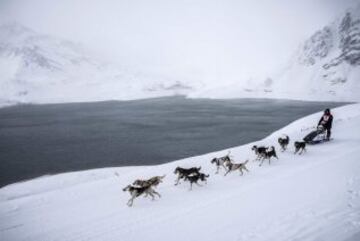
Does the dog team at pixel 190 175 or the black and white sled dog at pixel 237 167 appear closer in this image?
the dog team at pixel 190 175

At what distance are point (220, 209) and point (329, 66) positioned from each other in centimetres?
14769

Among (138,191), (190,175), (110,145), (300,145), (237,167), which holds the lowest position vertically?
(110,145)

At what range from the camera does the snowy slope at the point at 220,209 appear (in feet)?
25.7

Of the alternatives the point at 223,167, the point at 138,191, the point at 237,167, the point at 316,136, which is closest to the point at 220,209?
the point at 138,191

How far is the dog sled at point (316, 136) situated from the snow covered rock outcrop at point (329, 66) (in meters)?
96.2

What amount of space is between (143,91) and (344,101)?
101823 millimetres

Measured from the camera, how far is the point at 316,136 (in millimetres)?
18703

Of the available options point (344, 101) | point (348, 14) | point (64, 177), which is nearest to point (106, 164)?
point (64, 177)

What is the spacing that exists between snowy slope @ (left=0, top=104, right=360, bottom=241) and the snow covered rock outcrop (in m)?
105

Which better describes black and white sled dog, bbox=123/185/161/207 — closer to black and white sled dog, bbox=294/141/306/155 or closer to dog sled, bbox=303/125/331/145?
black and white sled dog, bbox=294/141/306/155

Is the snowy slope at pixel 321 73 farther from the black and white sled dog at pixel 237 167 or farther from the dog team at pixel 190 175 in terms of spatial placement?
the black and white sled dog at pixel 237 167

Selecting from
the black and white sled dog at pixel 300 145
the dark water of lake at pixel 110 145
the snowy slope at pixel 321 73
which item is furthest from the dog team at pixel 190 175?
the snowy slope at pixel 321 73

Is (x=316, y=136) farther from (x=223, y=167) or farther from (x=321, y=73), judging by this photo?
(x=321, y=73)

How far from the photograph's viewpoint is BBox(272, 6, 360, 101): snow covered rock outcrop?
382ft
